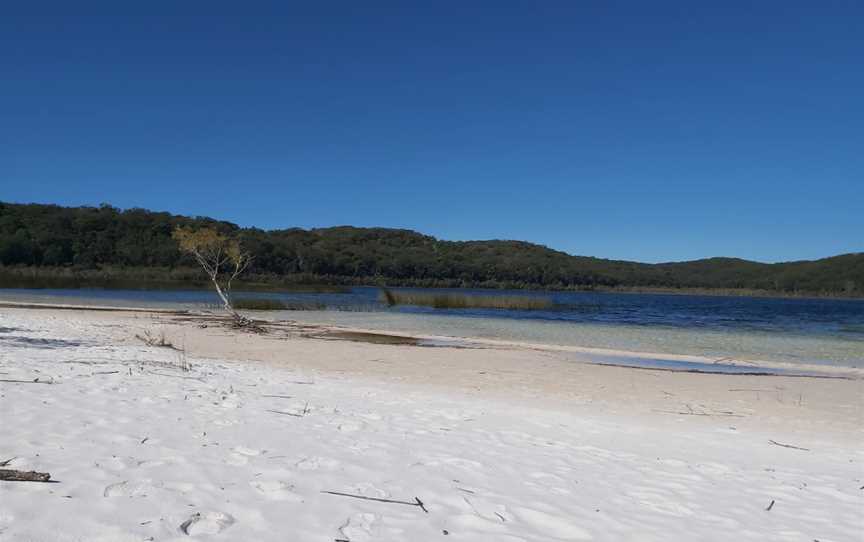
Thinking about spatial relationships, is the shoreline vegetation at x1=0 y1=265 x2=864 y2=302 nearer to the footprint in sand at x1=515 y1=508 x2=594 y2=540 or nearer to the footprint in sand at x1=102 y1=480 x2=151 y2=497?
the footprint in sand at x1=102 y1=480 x2=151 y2=497

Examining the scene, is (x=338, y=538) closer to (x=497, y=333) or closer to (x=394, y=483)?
(x=394, y=483)

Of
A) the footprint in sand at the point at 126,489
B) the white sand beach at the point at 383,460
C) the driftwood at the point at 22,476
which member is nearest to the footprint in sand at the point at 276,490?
the white sand beach at the point at 383,460

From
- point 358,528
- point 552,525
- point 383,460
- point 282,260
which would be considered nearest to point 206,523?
point 358,528

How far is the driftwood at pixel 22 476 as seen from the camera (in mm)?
3586

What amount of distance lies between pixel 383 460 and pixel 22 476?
9.01 ft

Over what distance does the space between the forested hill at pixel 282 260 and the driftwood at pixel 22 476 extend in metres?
95.1

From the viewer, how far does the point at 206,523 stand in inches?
132

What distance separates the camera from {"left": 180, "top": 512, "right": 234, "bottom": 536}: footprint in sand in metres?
3.25

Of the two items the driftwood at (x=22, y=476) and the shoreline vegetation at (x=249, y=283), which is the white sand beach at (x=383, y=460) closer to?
the driftwood at (x=22, y=476)

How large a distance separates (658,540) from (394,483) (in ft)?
6.52

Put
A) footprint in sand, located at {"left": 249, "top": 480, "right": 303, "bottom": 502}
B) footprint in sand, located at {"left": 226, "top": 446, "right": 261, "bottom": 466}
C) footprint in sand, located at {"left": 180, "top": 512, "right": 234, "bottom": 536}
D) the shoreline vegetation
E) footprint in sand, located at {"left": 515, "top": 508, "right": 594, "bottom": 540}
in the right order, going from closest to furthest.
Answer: footprint in sand, located at {"left": 180, "top": 512, "right": 234, "bottom": 536}
footprint in sand, located at {"left": 515, "top": 508, "right": 594, "bottom": 540}
footprint in sand, located at {"left": 249, "top": 480, "right": 303, "bottom": 502}
footprint in sand, located at {"left": 226, "top": 446, "right": 261, "bottom": 466}
the shoreline vegetation

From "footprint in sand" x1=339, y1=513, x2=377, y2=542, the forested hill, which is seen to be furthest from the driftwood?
the forested hill

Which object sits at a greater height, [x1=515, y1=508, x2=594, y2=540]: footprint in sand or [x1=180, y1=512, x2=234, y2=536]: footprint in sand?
[x1=180, y1=512, x2=234, y2=536]: footprint in sand

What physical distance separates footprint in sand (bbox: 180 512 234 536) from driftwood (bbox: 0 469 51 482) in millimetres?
1103
